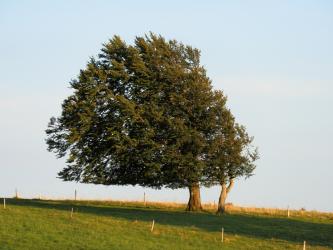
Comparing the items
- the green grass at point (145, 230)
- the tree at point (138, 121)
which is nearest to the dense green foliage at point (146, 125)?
the tree at point (138, 121)

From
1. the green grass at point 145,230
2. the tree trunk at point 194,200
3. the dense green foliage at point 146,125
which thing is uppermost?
the dense green foliage at point 146,125

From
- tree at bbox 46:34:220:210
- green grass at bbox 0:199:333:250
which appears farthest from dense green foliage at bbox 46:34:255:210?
green grass at bbox 0:199:333:250

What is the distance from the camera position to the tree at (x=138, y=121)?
71375 mm

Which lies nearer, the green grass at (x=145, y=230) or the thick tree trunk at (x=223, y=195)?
the green grass at (x=145, y=230)

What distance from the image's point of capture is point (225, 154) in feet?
242

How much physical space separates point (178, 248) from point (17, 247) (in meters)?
10.4

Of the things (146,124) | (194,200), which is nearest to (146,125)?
(146,124)

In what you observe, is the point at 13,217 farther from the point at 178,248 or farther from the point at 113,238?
the point at 178,248

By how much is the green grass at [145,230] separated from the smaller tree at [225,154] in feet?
23.5

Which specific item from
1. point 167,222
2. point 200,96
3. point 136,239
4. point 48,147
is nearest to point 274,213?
point 200,96

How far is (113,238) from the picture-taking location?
4722 cm

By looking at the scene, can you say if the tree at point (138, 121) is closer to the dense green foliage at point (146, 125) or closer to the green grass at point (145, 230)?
the dense green foliage at point (146, 125)

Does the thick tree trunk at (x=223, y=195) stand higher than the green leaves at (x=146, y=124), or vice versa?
the green leaves at (x=146, y=124)

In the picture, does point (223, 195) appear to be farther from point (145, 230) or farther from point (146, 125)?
point (145, 230)
